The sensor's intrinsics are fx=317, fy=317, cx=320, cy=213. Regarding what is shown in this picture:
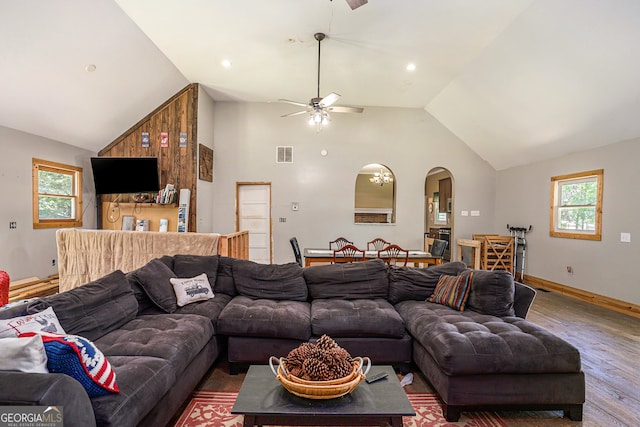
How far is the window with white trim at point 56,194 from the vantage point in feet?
15.8

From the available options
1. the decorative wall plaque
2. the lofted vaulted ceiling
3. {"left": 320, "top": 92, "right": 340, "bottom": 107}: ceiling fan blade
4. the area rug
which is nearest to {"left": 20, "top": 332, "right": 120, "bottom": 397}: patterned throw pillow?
the area rug

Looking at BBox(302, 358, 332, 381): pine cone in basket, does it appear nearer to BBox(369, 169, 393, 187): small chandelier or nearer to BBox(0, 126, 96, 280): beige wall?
BBox(0, 126, 96, 280): beige wall

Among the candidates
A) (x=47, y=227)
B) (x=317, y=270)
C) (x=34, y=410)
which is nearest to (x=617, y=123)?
(x=317, y=270)

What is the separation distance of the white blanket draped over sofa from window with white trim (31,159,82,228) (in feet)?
3.09

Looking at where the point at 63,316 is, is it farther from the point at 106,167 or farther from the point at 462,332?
the point at 106,167

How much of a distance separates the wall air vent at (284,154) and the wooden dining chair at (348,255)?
9.42ft

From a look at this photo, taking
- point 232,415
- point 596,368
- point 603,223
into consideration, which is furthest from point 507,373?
point 603,223

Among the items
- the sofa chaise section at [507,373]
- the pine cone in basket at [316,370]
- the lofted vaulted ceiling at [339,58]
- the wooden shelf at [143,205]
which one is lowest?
the sofa chaise section at [507,373]

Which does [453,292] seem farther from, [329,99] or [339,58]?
[339,58]

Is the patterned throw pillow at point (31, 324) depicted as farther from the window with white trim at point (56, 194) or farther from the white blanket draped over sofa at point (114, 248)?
the window with white trim at point (56, 194)

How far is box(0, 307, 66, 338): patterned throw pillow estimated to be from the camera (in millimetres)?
1622

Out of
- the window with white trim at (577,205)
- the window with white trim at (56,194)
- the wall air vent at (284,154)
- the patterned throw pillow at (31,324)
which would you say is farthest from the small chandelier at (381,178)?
the patterned throw pillow at (31,324)

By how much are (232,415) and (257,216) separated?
16.5 feet

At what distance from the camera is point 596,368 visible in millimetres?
2785
